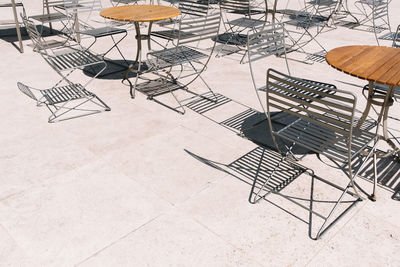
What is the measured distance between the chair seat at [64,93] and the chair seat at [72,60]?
0.37 metres

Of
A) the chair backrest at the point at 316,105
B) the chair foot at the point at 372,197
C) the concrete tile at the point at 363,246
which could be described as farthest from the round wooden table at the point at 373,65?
the concrete tile at the point at 363,246

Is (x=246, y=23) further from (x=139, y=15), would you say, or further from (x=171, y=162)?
(x=171, y=162)

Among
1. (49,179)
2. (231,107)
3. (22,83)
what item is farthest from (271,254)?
(22,83)

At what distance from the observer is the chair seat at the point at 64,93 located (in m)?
4.79

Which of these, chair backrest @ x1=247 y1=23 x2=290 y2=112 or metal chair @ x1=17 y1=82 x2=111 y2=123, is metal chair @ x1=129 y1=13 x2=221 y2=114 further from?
chair backrest @ x1=247 y1=23 x2=290 y2=112

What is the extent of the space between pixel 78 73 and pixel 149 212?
3.54m

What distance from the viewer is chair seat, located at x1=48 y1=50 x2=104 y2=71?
4483mm

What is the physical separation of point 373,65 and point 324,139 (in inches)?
34.2

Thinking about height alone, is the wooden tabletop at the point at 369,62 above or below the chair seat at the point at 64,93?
above

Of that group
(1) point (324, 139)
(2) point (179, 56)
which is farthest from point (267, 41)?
(1) point (324, 139)

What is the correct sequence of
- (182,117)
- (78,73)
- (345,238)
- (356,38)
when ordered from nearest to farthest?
1. (345,238)
2. (182,117)
3. (78,73)
4. (356,38)

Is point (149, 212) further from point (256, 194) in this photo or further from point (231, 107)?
point (231, 107)

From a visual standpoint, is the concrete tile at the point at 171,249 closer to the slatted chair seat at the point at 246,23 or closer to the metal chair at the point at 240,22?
the metal chair at the point at 240,22

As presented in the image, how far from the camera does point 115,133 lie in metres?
4.08
